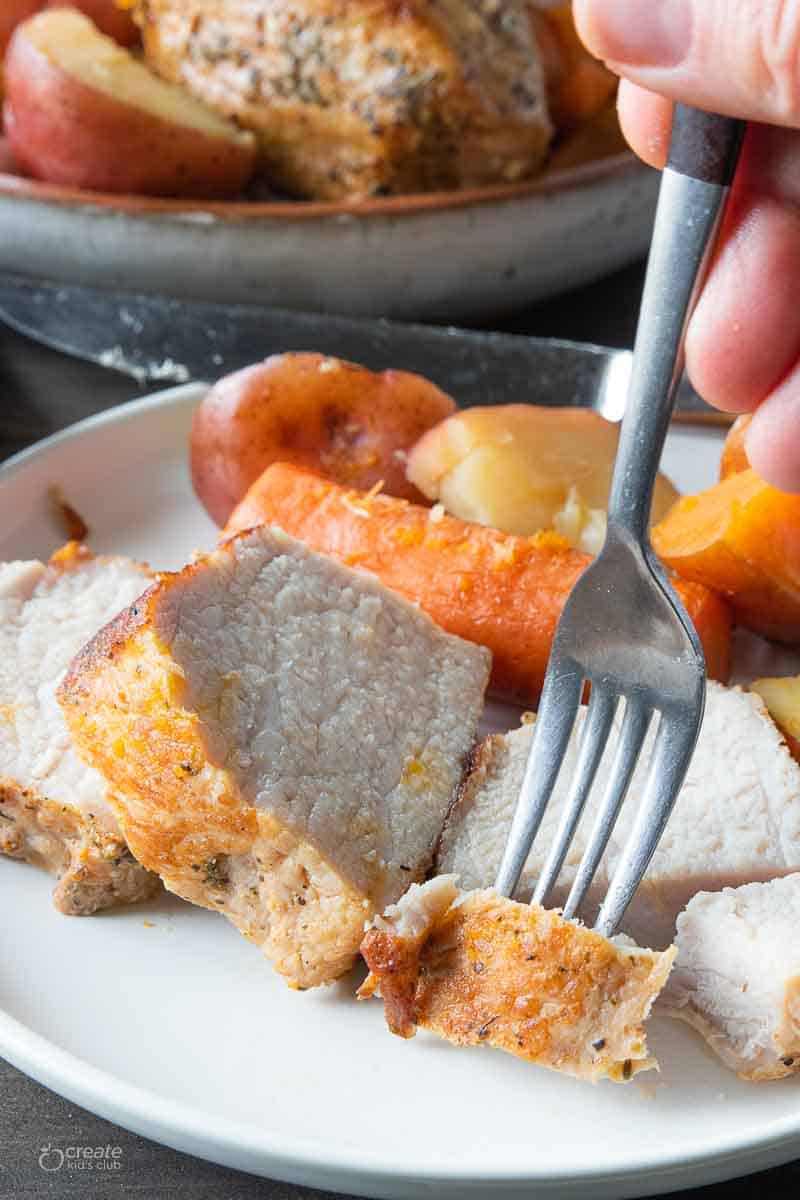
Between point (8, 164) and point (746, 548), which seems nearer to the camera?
point (746, 548)

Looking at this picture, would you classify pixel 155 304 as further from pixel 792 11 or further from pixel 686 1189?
pixel 686 1189

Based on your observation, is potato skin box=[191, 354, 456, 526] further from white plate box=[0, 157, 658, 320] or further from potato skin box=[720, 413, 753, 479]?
white plate box=[0, 157, 658, 320]

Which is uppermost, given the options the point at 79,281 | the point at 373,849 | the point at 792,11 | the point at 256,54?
the point at 792,11

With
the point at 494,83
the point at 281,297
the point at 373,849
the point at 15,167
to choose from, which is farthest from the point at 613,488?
the point at 15,167

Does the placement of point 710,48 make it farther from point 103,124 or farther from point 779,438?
point 103,124

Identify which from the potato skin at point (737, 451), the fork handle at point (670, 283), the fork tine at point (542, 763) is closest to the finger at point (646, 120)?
the fork handle at point (670, 283)

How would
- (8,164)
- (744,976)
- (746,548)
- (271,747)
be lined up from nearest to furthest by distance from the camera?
(744,976) → (271,747) → (746,548) → (8,164)

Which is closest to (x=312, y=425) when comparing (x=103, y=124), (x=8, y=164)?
(x=103, y=124)
